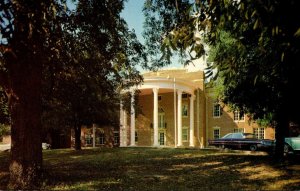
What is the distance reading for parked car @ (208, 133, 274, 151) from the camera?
32.7m

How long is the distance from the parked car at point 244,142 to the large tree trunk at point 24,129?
24936 mm

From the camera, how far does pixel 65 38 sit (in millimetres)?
13875

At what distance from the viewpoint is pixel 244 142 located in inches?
1340

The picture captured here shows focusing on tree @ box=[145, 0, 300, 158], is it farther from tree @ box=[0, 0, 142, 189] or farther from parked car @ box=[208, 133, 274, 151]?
parked car @ box=[208, 133, 274, 151]

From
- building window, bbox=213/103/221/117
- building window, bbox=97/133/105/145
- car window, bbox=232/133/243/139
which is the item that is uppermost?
building window, bbox=213/103/221/117

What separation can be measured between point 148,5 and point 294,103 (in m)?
6.85

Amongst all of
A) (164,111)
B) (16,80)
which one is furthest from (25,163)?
(164,111)

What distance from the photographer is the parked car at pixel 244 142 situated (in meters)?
32.7

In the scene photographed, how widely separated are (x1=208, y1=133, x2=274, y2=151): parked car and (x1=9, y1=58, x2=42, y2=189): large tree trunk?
81.8 feet

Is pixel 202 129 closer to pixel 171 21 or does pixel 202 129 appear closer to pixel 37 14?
pixel 171 21

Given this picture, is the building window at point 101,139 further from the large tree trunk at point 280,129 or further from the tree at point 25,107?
the tree at point 25,107

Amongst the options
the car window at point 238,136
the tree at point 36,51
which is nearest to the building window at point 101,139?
the car window at point 238,136

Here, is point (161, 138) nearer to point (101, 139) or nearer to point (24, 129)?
point (101, 139)

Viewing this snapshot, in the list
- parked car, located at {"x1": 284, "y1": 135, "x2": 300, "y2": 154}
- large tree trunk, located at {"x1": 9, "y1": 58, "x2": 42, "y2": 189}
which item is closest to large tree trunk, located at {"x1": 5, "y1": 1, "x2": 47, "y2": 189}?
large tree trunk, located at {"x1": 9, "y1": 58, "x2": 42, "y2": 189}
